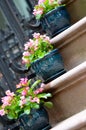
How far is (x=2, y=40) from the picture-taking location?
302 cm

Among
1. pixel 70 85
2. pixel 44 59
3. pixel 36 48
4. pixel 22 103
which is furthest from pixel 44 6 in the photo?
pixel 22 103

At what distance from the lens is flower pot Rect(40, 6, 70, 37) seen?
8.24 ft

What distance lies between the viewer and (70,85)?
202 centimetres

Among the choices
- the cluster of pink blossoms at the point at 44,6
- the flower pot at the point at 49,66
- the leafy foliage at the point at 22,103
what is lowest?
the leafy foliage at the point at 22,103

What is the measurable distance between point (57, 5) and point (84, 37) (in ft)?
1.71

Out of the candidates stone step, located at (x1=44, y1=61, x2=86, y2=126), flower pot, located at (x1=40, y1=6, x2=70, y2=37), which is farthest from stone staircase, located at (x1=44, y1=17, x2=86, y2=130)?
flower pot, located at (x1=40, y1=6, x2=70, y2=37)

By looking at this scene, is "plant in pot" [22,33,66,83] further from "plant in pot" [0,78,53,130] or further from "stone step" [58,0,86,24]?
"stone step" [58,0,86,24]

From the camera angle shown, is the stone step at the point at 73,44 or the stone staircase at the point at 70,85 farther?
the stone step at the point at 73,44

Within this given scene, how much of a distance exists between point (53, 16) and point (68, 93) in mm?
796

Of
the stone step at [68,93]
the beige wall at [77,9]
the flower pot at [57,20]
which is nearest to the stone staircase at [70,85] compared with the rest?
the stone step at [68,93]

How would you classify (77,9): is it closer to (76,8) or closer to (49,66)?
(76,8)

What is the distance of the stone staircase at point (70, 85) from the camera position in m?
1.94

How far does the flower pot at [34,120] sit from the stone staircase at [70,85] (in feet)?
0.34

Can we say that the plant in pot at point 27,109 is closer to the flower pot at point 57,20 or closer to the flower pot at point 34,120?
the flower pot at point 34,120
